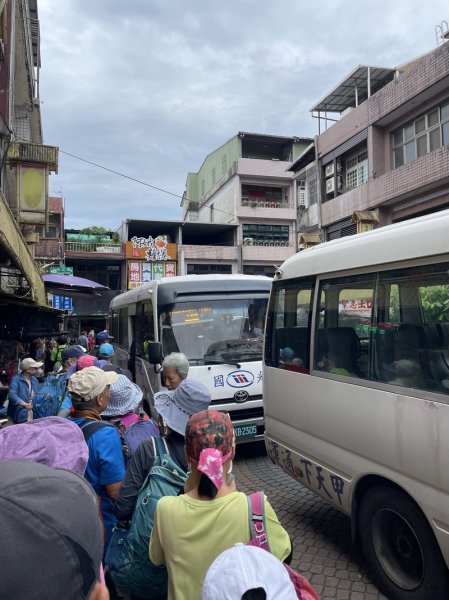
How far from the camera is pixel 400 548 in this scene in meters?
2.95

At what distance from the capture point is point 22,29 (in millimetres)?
11312

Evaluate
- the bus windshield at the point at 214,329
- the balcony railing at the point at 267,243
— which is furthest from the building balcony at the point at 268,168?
the bus windshield at the point at 214,329

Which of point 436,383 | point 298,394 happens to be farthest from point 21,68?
point 436,383

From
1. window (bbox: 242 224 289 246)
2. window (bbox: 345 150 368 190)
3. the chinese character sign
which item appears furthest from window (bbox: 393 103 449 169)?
the chinese character sign

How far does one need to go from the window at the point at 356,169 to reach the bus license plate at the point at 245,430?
13.8 m

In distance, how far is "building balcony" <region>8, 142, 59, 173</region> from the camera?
9.54m

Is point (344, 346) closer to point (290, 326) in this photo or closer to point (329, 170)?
point (290, 326)

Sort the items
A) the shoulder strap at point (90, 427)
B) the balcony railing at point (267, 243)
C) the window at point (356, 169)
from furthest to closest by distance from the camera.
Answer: the balcony railing at point (267, 243) < the window at point (356, 169) < the shoulder strap at point (90, 427)

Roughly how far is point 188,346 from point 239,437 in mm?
1486

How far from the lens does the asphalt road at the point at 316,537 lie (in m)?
3.18

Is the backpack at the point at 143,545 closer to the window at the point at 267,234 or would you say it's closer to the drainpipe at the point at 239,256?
the drainpipe at the point at 239,256

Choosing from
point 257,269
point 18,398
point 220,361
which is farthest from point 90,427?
point 257,269

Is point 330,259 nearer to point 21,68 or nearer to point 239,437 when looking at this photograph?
point 239,437

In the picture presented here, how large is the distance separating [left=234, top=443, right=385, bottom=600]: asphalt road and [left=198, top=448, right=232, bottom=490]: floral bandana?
2088 mm
